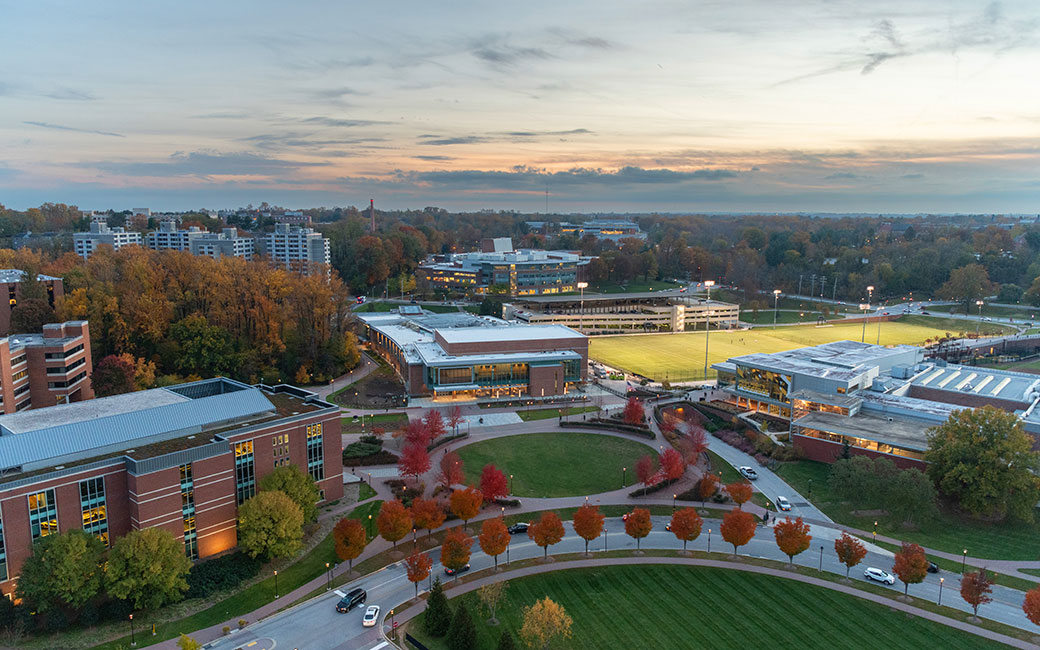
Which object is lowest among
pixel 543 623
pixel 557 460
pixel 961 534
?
pixel 557 460

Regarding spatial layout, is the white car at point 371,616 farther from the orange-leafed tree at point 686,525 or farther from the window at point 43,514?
the orange-leafed tree at point 686,525

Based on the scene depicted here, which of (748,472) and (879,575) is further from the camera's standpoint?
(748,472)

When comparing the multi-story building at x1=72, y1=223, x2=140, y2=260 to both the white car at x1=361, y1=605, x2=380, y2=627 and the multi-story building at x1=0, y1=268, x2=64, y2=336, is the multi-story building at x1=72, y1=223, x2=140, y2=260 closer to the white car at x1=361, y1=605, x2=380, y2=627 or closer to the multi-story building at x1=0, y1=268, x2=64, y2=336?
the multi-story building at x1=0, y1=268, x2=64, y2=336

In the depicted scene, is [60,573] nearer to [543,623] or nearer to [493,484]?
[543,623]

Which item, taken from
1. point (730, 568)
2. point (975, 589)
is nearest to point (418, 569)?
point (730, 568)

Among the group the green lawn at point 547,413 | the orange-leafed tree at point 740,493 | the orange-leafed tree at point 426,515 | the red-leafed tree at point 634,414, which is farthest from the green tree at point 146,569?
the red-leafed tree at point 634,414

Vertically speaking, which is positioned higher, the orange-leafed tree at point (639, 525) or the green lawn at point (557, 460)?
the orange-leafed tree at point (639, 525)

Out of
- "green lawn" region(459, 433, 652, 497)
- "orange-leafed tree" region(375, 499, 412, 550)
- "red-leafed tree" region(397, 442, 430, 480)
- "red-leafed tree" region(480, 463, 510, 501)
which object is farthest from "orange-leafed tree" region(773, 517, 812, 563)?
"red-leafed tree" region(397, 442, 430, 480)

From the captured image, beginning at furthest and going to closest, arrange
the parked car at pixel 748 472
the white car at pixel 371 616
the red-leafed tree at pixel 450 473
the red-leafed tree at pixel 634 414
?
the red-leafed tree at pixel 634 414 < the parked car at pixel 748 472 < the red-leafed tree at pixel 450 473 < the white car at pixel 371 616
